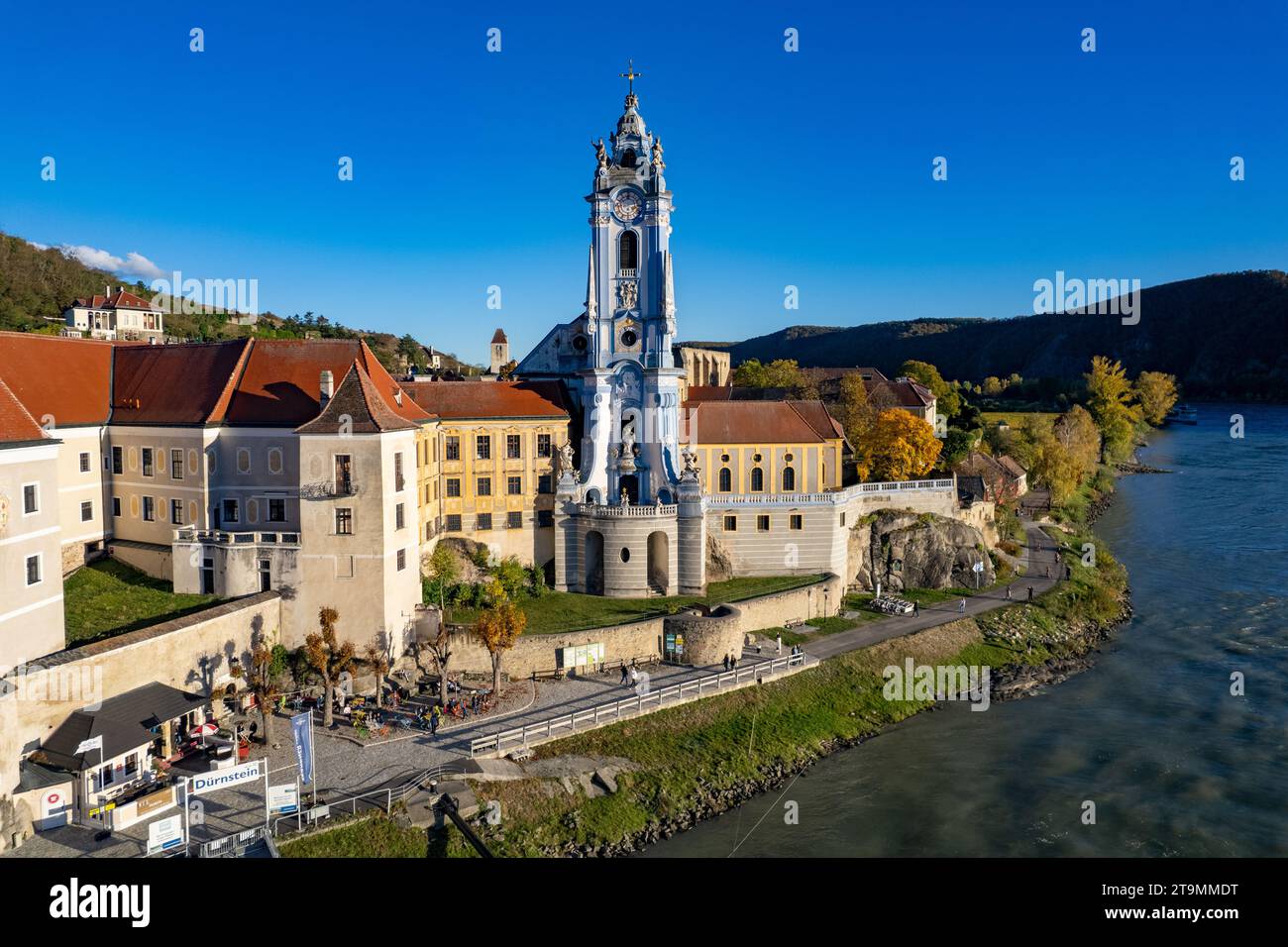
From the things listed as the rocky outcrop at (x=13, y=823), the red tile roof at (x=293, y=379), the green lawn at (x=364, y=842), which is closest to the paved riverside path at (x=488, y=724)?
the green lawn at (x=364, y=842)

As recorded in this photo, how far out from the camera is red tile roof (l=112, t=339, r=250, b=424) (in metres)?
37.8

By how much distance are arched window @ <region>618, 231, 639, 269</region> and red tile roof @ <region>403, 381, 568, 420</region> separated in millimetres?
7864

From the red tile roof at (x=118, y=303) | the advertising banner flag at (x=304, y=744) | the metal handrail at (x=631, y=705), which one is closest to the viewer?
the advertising banner flag at (x=304, y=744)

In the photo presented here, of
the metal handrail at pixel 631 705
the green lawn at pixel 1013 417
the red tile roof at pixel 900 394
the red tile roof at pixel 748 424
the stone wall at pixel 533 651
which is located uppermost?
the red tile roof at pixel 900 394

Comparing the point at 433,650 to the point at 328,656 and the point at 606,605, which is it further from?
the point at 606,605

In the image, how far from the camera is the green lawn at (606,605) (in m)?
38.8

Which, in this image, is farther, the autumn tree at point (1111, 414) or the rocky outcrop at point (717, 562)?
the autumn tree at point (1111, 414)

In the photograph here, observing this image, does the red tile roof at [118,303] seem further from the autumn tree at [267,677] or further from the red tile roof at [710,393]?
the autumn tree at [267,677]

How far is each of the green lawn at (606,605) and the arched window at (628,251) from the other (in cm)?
1772

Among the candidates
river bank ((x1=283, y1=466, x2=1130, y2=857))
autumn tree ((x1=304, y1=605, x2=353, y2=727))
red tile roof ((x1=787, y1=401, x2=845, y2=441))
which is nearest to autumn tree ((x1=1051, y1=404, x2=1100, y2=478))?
river bank ((x1=283, y1=466, x2=1130, y2=857))

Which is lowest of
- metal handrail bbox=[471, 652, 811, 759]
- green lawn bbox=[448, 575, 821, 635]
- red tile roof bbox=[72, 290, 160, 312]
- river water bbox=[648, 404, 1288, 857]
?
river water bbox=[648, 404, 1288, 857]

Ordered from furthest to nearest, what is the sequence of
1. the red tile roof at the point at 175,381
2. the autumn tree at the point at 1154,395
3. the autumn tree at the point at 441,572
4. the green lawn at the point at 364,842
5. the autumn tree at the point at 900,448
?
the autumn tree at the point at 1154,395, the autumn tree at the point at 900,448, the autumn tree at the point at 441,572, the red tile roof at the point at 175,381, the green lawn at the point at 364,842

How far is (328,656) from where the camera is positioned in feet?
102

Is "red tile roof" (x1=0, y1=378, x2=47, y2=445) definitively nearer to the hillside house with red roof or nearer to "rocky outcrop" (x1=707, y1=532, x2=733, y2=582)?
"rocky outcrop" (x1=707, y1=532, x2=733, y2=582)
